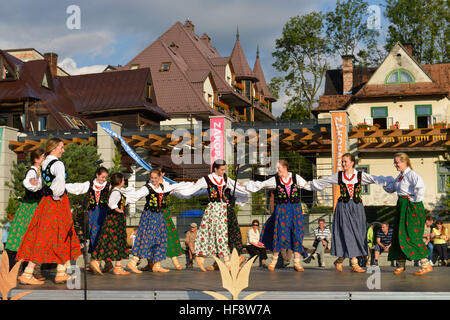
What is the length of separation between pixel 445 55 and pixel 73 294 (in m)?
39.0

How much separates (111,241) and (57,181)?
7.03 ft

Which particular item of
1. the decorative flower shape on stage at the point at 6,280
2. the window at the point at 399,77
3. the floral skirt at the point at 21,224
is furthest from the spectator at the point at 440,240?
the window at the point at 399,77

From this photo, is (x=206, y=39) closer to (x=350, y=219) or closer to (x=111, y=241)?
(x=111, y=241)

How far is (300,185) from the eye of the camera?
9781 mm

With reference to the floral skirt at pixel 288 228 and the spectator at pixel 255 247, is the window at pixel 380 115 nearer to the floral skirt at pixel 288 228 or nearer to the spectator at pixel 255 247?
the spectator at pixel 255 247

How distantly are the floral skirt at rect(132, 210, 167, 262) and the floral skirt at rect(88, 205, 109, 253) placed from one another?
817 millimetres

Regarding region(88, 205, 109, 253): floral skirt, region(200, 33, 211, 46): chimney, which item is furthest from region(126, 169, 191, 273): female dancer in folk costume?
region(200, 33, 211, 46): chimney

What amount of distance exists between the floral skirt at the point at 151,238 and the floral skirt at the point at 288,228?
76.1 inches

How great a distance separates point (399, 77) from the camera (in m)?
33.6

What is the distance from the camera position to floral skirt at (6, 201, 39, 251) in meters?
8.41

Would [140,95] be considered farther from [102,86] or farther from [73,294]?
[73,294]

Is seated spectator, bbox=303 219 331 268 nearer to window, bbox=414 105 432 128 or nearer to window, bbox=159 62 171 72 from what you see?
window, bbox=414 105 432 128

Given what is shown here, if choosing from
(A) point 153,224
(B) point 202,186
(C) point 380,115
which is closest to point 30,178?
(A) point 153,224

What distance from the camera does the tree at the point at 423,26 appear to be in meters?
40.0
